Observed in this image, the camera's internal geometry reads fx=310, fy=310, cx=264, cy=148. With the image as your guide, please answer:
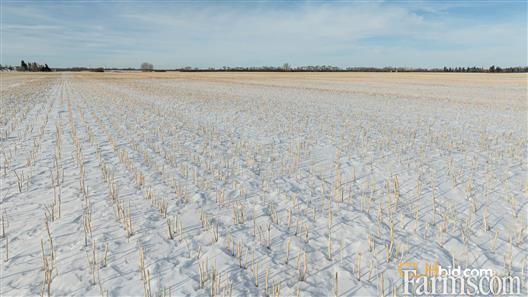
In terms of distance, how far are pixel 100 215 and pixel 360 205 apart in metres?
4.87

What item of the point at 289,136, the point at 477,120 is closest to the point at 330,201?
the point at 289,136

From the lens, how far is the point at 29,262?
4.15m

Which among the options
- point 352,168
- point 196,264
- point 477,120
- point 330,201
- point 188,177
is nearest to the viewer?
point 196,264

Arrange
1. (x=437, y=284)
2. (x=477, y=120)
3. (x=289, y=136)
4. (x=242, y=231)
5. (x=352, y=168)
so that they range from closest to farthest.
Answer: (x=437, y=284) < (x=242, y=231) < (x=352, y=168) < (x=289, y=136) < (x=477, y=120)

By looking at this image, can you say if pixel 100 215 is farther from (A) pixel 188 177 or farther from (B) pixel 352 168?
(B) pixel 352 168

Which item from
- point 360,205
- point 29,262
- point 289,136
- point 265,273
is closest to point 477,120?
point 289,136

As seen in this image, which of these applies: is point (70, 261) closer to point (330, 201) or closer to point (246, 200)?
point (246, 200)

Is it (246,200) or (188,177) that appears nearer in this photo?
(246,200)

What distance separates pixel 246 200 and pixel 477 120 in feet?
49.7

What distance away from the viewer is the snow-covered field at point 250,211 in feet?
13.2

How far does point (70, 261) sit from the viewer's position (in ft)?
13.7

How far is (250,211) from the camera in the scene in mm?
5906

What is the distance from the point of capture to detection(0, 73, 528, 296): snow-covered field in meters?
4.03

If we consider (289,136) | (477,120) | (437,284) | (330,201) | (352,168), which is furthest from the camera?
(477,120)
